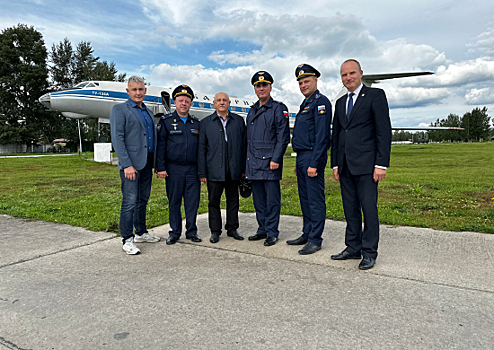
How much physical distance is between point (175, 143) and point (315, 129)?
1.69 m

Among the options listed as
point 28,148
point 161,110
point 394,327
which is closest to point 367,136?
point 394,327

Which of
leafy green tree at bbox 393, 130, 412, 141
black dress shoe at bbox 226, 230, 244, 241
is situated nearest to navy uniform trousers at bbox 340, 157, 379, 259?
black dress shoe at bbox 226, 230, 244, 241

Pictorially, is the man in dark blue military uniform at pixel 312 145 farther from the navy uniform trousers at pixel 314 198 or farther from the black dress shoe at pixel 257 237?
the black dress shoe at pixel 257 237

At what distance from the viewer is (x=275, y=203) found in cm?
404

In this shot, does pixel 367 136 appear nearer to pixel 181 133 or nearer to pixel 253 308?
pixel 253 308

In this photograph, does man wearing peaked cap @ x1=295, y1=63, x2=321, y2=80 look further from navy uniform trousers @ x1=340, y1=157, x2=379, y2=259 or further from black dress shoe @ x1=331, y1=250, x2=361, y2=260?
black dress shoe @ x1=331, y1=250, x2=361, y2=260

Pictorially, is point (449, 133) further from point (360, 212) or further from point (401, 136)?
point (360, 212)

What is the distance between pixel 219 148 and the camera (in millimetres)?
4152

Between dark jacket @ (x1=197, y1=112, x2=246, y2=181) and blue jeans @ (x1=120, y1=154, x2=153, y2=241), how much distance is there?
656mm

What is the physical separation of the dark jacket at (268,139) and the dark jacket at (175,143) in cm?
78

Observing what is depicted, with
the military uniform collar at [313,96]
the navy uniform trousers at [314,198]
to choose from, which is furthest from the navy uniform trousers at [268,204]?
the military uniform collar at [313,96]

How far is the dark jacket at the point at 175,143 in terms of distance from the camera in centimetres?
419

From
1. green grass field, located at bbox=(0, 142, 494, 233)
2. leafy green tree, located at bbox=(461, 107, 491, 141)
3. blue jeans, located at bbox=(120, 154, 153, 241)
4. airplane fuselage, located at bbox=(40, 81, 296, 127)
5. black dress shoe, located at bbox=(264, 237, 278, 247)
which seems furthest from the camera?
leafy green tree, located at bbox=(461, 107, 491, 141)

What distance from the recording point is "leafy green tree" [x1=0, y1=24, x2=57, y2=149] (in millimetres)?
41812
